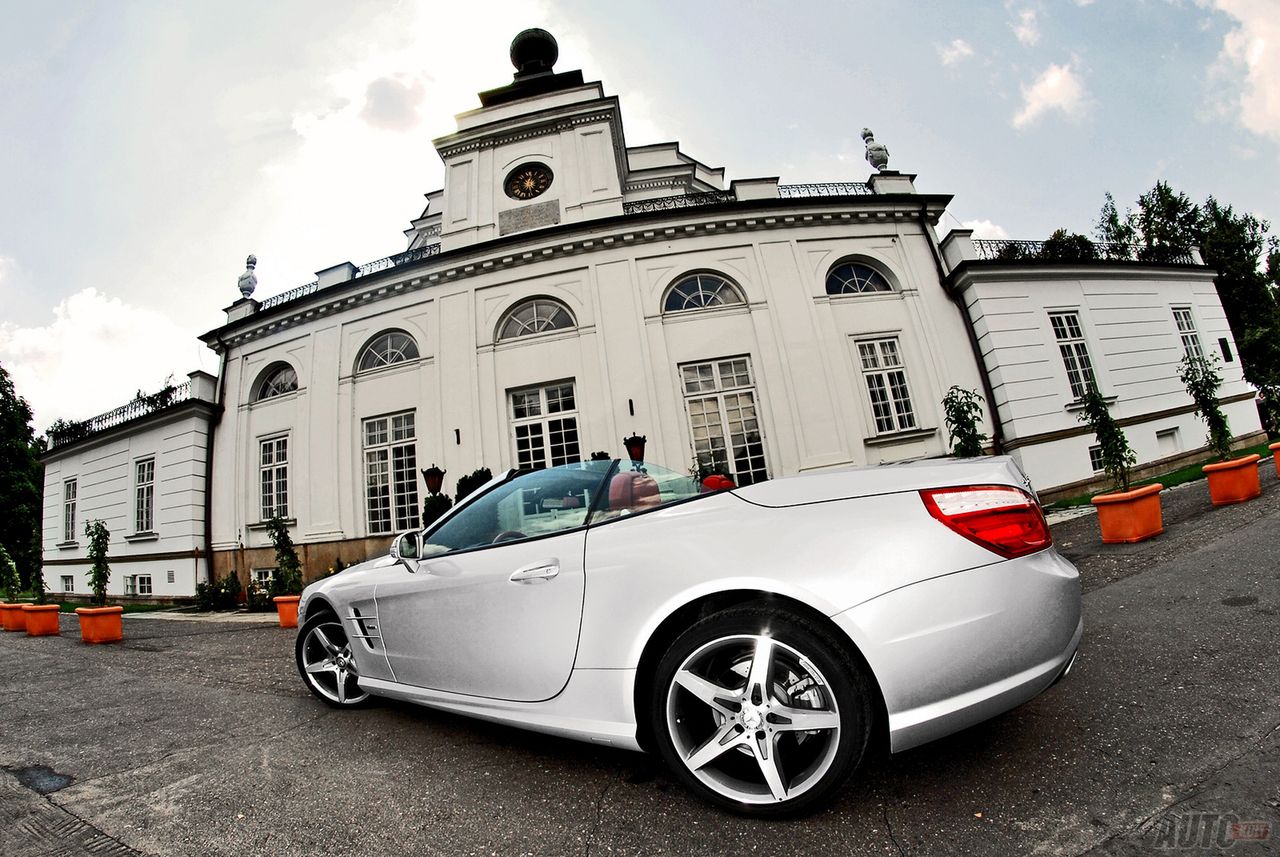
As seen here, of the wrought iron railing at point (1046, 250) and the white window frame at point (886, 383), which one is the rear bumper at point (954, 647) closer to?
the white window frame at point (886, 383)

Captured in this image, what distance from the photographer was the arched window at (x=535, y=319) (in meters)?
12.7

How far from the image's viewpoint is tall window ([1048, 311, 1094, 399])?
12.4 m

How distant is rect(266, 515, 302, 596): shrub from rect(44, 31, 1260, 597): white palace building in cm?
104

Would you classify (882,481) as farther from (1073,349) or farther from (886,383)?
(1073,349)

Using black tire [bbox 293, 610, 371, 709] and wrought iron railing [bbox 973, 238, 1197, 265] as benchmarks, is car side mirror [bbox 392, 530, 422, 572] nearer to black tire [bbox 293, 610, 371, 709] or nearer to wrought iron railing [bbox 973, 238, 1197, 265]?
black tire [bbox 293, 610, 371, 709]

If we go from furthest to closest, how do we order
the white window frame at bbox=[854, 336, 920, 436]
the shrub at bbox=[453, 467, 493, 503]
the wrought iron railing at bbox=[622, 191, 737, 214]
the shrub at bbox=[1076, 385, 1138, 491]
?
1. the wrought iron railing at bbox=[622, 191, 737, 214]
2. the white window frame at bbox=[854, 336, 920, 436]
3. the shrub at bbox=[453, 467, 493, 503]
4. the shrub at bbox=[1076, 385, 1138, 491]

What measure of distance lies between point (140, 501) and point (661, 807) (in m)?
21.2

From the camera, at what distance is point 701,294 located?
12625 millimetres

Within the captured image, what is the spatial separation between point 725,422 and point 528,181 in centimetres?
952

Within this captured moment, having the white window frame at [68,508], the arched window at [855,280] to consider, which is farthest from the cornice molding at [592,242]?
the white window frame at [68,508]

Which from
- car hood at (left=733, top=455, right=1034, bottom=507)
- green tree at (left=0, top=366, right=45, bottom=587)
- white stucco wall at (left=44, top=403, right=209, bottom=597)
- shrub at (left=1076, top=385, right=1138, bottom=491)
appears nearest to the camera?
car hood at (left=733, top=455, right=1034, bottom=507)

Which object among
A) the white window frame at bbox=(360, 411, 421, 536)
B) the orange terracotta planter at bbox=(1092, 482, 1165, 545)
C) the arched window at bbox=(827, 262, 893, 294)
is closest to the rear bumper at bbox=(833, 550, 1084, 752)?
the orange terracotta planter at bbox=(1092, 482, 1165, 545)

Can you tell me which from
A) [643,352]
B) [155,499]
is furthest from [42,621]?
[643,352]

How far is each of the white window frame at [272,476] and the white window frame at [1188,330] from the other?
25.7 m
